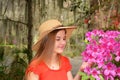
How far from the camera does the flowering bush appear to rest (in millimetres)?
2752

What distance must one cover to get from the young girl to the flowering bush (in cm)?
39

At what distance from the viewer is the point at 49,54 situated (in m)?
3.24

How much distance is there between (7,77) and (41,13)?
2278 mm

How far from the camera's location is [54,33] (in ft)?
10.5

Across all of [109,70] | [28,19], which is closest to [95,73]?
[109,70]

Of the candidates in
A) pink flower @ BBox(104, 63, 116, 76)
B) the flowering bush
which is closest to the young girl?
the flowering bush

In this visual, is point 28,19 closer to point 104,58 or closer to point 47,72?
point 47,72

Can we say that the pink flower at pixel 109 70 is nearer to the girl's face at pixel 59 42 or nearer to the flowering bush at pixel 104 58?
the flowering bush at pixel 104 58

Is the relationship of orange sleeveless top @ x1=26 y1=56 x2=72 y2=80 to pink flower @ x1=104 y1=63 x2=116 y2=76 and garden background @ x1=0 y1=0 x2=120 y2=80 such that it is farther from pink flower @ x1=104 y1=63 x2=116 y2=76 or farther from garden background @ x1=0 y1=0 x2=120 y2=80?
garden background @ x1=0 y1=0 x2=120 y2=80

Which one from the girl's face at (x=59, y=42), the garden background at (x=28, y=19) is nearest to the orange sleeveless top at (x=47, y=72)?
the girl's face at (x=59, y=42)

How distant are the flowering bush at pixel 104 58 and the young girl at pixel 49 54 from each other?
39 cm

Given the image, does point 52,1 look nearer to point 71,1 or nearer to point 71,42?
point 71,1

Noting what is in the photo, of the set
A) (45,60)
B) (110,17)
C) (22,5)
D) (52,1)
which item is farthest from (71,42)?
(45,60)

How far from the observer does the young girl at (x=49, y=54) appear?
318 centimetres
